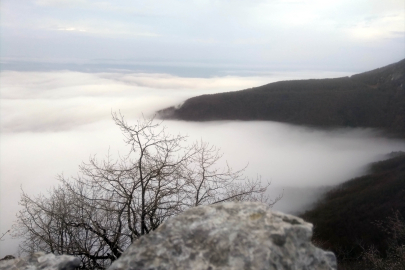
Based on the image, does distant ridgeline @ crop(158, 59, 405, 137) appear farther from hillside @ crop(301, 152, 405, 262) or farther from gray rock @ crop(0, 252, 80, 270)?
gray rock @ crop(0, 252, 80, 270)

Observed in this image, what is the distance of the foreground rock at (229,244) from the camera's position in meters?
3.32

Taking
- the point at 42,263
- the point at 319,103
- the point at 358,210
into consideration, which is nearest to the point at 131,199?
the point at 42,263

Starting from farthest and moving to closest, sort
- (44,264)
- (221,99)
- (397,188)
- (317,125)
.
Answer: (317,125), (221,99), (397,188), (44,264)

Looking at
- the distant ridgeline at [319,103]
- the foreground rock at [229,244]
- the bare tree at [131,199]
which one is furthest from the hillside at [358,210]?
the distant ridgeline at [319,103]

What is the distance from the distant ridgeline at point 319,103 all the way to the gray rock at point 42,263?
116304 millimetres

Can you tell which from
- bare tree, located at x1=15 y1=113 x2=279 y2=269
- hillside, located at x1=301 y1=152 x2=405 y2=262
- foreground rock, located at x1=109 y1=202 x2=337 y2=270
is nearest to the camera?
foreground rock, located at x1=109 y1=202 x2=337 y2=270

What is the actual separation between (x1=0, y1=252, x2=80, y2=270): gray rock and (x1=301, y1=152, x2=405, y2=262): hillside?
40.8 meters

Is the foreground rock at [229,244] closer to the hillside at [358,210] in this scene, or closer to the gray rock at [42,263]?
the gray rock at [42,263]

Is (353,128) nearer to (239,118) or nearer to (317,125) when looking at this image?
(317,125)

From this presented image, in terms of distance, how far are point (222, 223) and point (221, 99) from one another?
12470 cm

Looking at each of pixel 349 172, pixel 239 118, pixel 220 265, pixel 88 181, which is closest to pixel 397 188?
pixel 349 172

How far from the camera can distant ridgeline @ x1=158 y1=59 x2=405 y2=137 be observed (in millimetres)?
119562

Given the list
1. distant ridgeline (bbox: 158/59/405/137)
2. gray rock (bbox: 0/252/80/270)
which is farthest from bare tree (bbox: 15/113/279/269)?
distant ridgeline (bbox: 158/59/405/137)

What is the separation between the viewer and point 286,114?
130m
